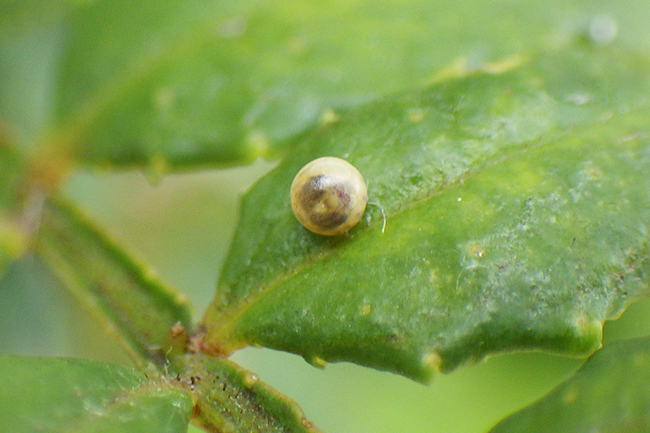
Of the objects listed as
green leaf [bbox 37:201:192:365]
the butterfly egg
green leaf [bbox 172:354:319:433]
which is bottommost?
green leaf [bbox 172:354:319:433]

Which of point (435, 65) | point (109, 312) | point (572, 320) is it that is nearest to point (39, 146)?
point (109, 312)

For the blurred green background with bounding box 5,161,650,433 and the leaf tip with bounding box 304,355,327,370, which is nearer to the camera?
the leaf tip with bounding box 304,355,327,370

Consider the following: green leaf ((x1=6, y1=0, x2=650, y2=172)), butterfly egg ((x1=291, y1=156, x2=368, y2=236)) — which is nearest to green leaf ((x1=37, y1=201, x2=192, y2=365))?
green leaf ((x1=6, y1=0, x2=650, y2=172))

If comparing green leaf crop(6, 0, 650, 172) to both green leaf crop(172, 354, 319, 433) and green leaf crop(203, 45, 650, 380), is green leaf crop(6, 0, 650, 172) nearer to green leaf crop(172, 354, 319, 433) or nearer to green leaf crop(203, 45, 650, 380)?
green leaf crop(203, 45, 650, 380)

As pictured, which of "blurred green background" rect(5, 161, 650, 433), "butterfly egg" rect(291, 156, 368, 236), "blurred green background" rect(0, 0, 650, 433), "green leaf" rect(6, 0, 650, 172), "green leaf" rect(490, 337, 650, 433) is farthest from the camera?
"blurred green background" rect(5, 161, 650, 433)

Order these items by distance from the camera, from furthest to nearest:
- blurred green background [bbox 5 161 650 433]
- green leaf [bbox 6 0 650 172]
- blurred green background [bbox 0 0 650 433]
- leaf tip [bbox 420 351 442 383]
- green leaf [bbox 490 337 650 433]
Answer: blurred green background [bbox 5 161 650 433]
blurred green background [bbox 0 0 650 433]
green leaf [bbox 6 0 650 172]
leaf tip [bbox 420 351 442 383]
green leaf [bbox 490 337 650 433]

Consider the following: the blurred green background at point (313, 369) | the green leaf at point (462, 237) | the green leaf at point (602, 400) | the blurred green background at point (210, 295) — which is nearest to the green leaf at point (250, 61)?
the blurred green background at point (210, 295)

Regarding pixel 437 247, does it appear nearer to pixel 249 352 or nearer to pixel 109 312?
pixel 109 312
